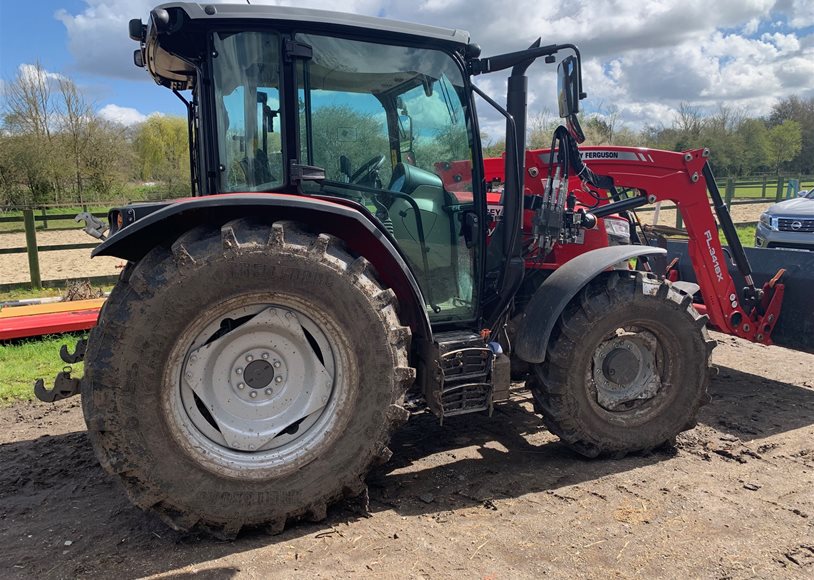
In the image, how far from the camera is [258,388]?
9.88ft

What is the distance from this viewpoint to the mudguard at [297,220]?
2783 mm

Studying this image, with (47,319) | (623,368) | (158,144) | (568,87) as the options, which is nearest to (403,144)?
(568,87)

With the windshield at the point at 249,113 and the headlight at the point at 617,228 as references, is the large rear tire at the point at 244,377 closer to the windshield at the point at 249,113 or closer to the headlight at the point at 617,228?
the windshield at the point at 249,113

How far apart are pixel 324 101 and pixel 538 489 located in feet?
7.79

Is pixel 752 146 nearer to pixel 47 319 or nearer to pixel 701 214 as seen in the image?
pixel 701 214

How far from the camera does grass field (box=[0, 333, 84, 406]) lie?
5184 mm

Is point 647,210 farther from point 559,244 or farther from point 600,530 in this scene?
point 600,530

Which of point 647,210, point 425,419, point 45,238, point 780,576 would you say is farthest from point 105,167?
point 780,576

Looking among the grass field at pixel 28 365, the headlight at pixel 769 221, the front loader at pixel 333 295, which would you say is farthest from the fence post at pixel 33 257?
the headlight at pixel 769 221

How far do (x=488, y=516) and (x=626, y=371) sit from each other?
1.30m

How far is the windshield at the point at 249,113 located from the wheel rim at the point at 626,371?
218 cm

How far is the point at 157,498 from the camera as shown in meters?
2.77

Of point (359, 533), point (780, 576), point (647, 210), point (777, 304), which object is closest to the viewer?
point (780, 576)

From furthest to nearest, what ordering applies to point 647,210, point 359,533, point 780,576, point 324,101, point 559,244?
point 647,210 < point 559,244 < point 324,101 < point 359,533 < point 780,576
